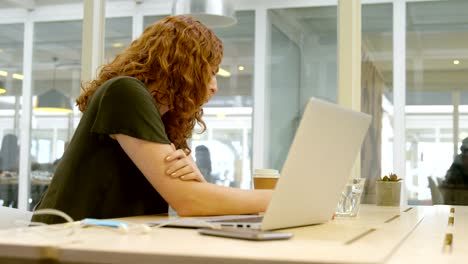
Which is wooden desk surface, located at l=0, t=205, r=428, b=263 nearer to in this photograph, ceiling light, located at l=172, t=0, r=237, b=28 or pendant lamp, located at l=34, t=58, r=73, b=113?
ceiling light, located at l=172, t=0, r=237, b=28

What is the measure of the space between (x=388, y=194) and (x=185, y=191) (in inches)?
56.1

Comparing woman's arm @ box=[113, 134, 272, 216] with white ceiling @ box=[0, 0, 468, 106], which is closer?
woman's arm @ box=[113, 134, 272, 216]

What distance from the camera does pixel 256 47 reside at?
222 inches

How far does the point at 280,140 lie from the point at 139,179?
3773mm

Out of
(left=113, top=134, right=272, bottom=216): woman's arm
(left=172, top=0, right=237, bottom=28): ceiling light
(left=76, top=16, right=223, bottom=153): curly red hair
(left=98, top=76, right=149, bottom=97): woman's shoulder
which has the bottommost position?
(left=113, top=134, right=272, bottom=216): woman's arm

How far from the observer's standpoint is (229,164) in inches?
228

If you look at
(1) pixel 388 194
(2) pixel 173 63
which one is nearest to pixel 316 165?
(2) pixel 173 63

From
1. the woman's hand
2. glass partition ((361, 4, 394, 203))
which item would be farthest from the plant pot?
glass partition ((361, 4, 394, 203))

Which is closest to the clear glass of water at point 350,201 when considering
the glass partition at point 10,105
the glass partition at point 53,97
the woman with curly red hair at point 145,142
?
the woman with curly red hair at point 145,142

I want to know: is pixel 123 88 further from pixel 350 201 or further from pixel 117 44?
pixel 117 44

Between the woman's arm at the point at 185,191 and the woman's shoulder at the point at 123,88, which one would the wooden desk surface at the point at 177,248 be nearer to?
the woman's arm at the point at 185,191

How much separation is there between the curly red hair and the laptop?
55cm

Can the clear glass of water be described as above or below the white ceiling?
below

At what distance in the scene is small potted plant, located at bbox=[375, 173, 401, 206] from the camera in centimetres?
256
